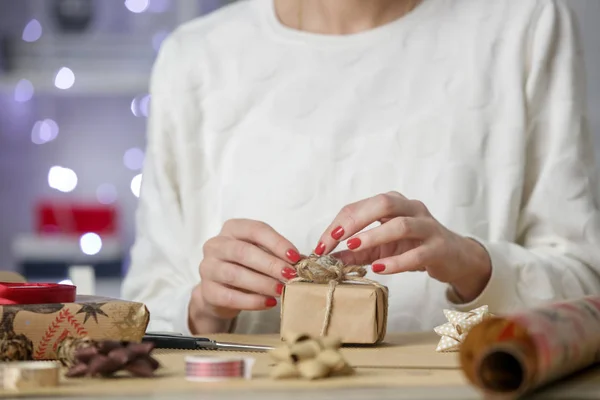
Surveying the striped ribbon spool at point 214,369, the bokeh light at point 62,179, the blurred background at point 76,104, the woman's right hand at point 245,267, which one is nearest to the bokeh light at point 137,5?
the blurred background at point 76,104

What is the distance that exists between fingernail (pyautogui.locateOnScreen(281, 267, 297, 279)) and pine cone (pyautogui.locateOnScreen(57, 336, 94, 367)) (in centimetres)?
27

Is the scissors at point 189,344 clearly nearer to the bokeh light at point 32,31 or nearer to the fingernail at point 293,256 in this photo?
the fingernail at point 293,256

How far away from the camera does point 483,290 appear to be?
112 cm

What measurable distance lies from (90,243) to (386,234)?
2087mm

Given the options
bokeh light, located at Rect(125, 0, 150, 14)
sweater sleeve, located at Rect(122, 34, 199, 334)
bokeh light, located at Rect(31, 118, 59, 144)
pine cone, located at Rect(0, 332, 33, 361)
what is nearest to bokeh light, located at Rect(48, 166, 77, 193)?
bokeh light, located at Rect(31, 118, 59, 144)

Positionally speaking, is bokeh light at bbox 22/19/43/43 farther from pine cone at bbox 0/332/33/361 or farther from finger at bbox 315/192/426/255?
pine cone at bbox 0/332/33/361

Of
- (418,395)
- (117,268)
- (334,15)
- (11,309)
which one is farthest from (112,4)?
(418,395)

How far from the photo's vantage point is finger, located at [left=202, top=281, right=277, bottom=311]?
1014mm

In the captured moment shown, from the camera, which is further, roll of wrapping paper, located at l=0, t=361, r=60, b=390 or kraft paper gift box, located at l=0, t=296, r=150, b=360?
kraft paper gift box, located at l=0, t=296, r=150, b=360

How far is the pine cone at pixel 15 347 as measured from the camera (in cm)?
71

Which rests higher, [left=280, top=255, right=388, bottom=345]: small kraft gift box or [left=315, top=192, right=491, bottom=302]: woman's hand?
[left=315, top=192, right=491, bottom=302]: woman's hand

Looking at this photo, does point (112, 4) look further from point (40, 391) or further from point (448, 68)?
point (40, 391)

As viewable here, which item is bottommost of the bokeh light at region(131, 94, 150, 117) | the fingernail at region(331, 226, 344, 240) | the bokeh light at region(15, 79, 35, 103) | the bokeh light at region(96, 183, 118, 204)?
the bokeh light at region(96, 183, 118, 204)

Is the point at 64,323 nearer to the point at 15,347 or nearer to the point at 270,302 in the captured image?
the point at 15,347
